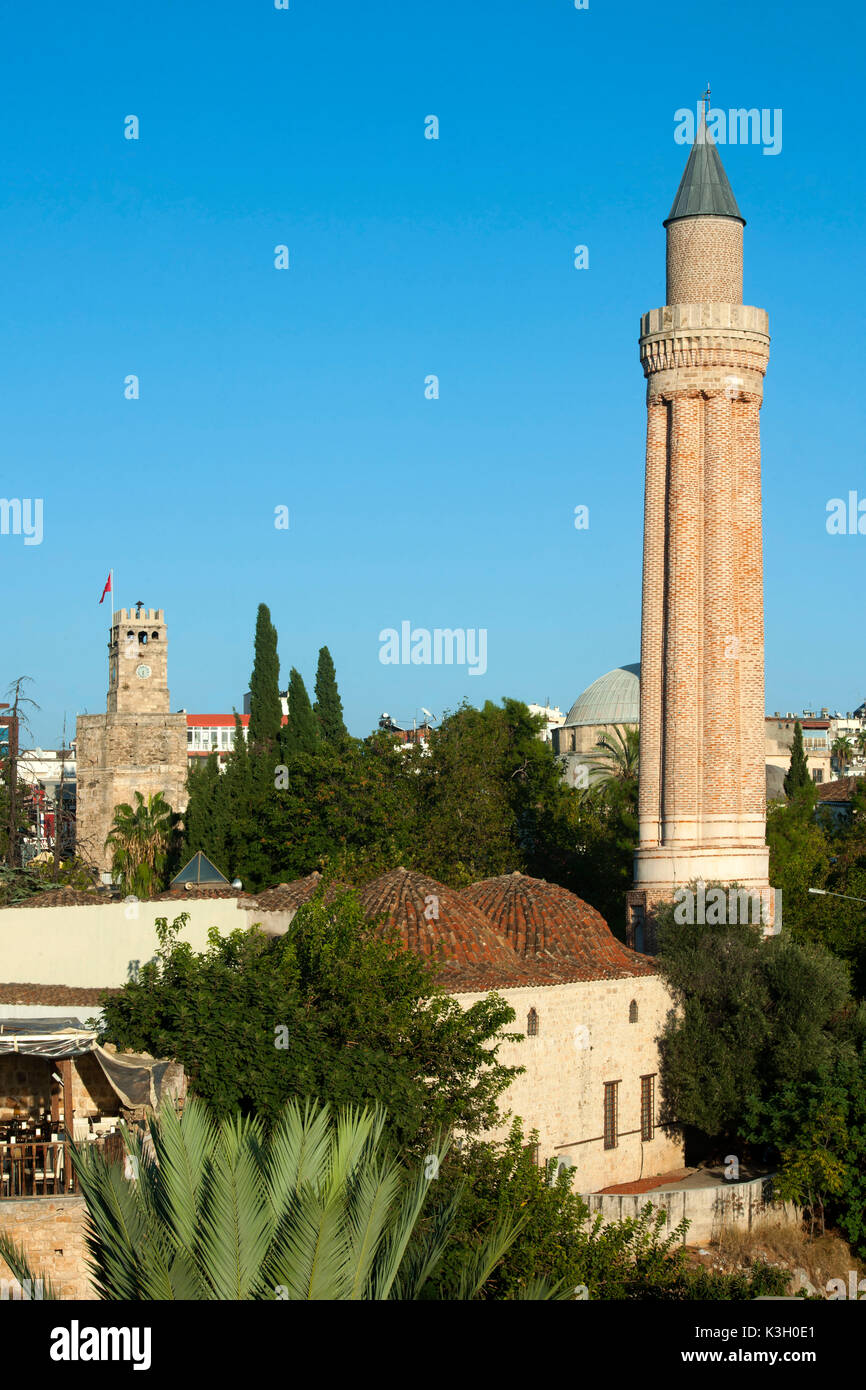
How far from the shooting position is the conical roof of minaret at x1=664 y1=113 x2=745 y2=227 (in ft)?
124

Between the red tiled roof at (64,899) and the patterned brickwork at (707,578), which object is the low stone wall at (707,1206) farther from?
the red tiled roof at (64,899)

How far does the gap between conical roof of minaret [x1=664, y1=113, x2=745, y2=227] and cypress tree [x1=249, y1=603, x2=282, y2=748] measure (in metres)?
29.9

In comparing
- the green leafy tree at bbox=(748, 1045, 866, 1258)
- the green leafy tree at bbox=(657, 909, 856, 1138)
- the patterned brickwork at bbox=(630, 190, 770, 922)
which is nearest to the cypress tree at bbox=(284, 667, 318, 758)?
the patterned brickwork at bbox=(630, 190, 770, 922)

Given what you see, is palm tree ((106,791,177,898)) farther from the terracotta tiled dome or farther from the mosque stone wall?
the mosque stone wall

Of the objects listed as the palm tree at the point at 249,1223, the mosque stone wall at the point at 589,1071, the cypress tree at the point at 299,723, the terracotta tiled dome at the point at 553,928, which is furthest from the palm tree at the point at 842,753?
the palm tree at the point at 249,1223

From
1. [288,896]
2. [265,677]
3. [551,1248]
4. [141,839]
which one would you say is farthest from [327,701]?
[551,1248]

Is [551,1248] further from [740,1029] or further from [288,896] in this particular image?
[288,896]

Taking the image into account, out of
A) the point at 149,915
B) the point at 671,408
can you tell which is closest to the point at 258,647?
the point at 671,408

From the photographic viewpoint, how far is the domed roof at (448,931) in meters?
28.1

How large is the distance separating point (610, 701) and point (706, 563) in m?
56.9

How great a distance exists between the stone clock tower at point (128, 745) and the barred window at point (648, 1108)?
121 ft

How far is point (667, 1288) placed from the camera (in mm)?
20062

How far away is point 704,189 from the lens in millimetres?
37750

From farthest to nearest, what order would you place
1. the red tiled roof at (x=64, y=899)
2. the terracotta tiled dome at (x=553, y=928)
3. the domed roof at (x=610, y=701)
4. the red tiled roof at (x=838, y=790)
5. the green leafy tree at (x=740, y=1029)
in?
the domed roof at (x=610, y=701)
the red tiled roof at (x=838, y=790)
the green leafy tree at (x=740, y=1029)
the terracotta tiled dome at (x=553, y=928)
the red tiled roof at (x=64, y=899)
